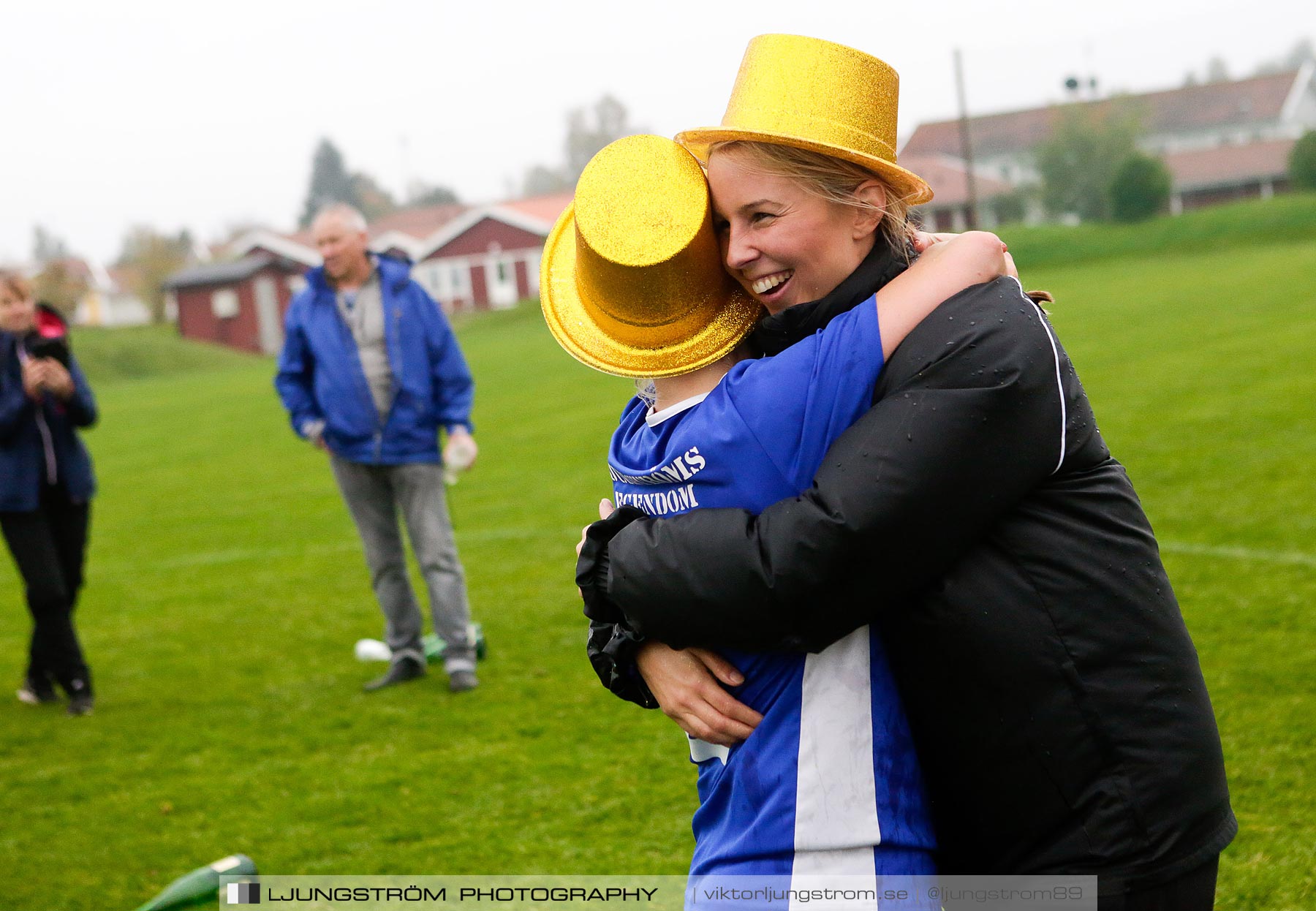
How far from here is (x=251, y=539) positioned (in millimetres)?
12891

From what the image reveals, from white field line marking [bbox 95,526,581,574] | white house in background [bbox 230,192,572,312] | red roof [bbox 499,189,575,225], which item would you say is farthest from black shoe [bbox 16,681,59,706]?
red roof [bbox 499,189,575,225]

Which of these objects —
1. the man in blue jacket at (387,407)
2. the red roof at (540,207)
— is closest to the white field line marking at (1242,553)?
the man in blue jacket at (387,407)

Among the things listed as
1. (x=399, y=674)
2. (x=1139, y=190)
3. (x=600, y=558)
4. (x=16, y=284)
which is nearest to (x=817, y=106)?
(x=600, y=558)

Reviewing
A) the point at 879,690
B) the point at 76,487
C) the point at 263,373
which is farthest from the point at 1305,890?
the point at 263,373

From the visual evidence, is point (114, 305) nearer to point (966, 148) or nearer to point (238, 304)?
point (238, 304)

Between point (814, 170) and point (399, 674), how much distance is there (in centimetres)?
614

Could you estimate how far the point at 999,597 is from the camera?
1.96m

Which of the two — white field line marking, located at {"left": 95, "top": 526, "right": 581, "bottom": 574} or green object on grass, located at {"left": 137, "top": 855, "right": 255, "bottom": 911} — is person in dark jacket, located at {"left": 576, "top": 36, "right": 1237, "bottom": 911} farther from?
white field line marking, located at {"left": 95, "top": 526, "right": 581, "bottom": 574}

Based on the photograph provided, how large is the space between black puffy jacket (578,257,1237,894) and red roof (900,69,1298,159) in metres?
50.7

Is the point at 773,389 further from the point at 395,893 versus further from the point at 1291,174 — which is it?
the point at 1291,174

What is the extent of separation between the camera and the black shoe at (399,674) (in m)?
7.67

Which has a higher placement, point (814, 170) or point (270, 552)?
point (814, 170)

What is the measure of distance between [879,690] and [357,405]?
5669 millimetres

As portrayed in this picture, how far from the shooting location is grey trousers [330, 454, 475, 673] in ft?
24.4
